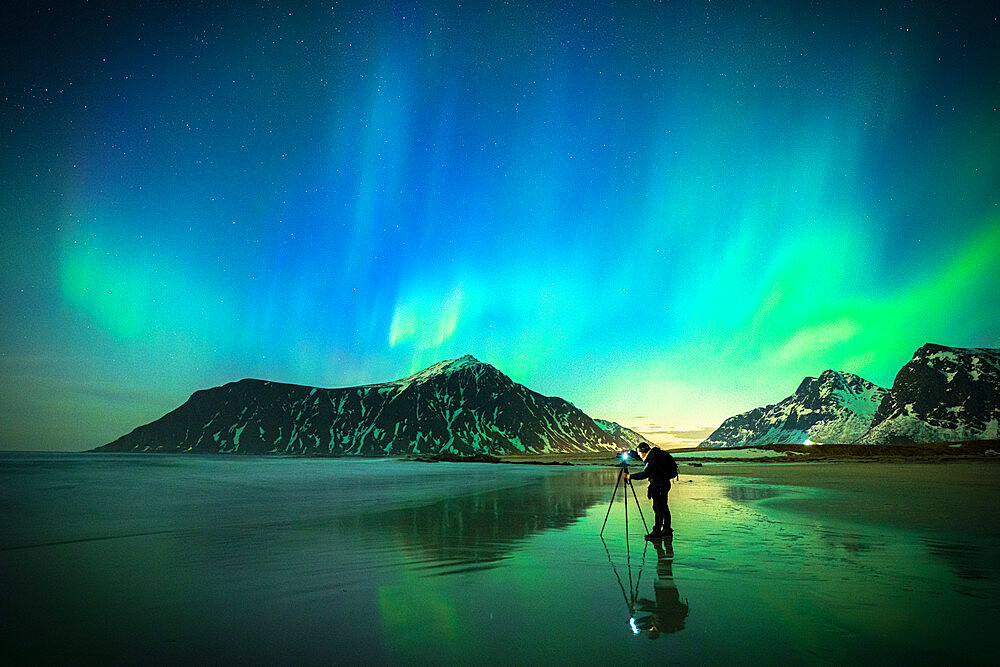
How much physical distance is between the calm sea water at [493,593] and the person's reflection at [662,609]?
1.9 inches

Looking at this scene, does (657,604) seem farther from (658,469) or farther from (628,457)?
(628,457)

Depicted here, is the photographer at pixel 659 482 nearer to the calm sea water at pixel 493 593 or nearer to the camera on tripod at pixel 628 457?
the camera on tripod at pixel 628 457

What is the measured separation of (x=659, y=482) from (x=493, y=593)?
8.12m

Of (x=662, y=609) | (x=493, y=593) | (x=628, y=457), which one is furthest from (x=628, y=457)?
(x=662, y=609)

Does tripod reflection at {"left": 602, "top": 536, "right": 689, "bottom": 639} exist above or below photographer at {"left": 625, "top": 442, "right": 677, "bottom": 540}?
below

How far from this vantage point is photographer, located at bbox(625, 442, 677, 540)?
15336mm

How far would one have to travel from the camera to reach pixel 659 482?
53.0ft

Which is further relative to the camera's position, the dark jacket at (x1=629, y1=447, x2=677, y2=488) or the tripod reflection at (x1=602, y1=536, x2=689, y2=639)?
the dark jacket at (x1=629, y1=447, x2=677, y2=488)

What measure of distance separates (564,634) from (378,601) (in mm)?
3294

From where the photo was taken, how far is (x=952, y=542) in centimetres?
1431

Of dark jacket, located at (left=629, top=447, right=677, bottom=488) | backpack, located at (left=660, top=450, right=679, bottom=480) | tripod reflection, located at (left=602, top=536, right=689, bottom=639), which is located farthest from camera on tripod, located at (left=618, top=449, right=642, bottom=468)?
tripod reflection, located at (left=602, top=536, right=689, bottom=639)

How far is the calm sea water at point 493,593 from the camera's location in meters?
6.82

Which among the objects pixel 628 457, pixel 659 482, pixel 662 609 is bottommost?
pixel 662 609

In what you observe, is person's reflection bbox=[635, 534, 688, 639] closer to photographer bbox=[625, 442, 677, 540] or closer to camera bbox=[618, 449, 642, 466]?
photographer bbox=[625, 442, 677, 540]
